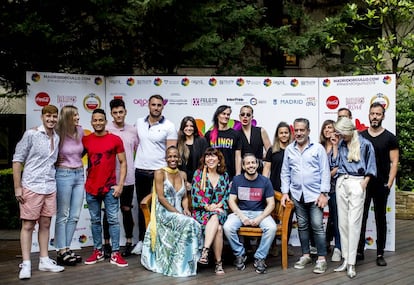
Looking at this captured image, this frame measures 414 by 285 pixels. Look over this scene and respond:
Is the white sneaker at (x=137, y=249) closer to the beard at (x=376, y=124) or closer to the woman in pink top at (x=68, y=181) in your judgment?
the woman in pink top at (x=68, y=181)

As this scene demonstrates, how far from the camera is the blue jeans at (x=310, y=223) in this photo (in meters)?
6.91

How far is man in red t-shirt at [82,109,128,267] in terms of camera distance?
23.3ft

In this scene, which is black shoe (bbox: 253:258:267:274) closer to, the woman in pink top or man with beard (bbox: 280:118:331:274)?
man with beard (bbox: 280:118:331:274)

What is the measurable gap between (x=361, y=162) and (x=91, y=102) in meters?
3.85

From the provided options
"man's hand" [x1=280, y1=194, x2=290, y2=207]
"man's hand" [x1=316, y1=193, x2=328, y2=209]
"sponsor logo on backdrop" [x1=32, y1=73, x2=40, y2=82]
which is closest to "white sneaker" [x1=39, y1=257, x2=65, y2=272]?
"sponsor logo on backdrop" [x1=32, y1=73, x2=40, y2=82]

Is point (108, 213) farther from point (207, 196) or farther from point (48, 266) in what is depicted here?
point (207, 196)

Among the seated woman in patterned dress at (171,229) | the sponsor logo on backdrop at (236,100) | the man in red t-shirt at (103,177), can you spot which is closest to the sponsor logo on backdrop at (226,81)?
the sponsor logo on backdrop at (236,100)

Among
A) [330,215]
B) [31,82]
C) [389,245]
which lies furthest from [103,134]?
[389,245]

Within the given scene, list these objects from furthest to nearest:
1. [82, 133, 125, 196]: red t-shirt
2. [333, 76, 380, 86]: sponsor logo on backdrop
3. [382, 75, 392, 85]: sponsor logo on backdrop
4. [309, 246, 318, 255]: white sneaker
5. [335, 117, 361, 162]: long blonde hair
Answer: [333, 76, 380, 86]: sponsor logo on backdrop
[382, 75, 392, 85]: sponsor logo on backdrop
[309, 246, 318, 255]: white sneaker
[82, 133, 125, 196]: red t-shirt
[335, 117, 361, 162]: long blonde hair

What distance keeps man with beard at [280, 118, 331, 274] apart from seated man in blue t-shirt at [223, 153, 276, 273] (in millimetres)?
253

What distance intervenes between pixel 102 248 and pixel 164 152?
4.98ft

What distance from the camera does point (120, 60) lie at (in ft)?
29.1

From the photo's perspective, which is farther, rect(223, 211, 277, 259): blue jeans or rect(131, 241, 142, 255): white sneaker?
rect(131, 241, 142, 255): white sneaker

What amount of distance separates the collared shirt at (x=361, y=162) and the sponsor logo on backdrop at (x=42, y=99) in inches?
156
